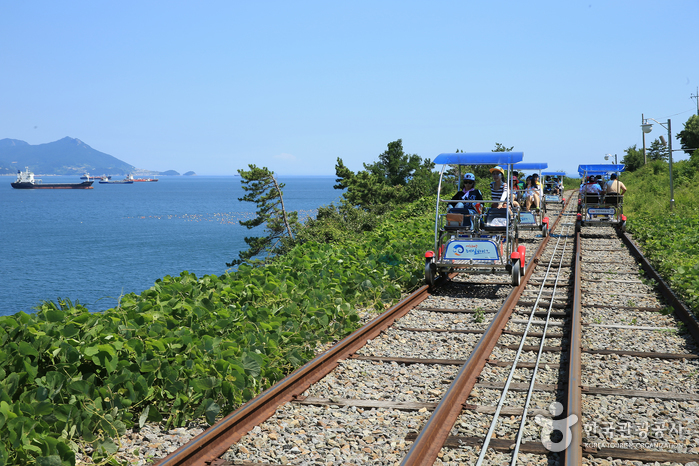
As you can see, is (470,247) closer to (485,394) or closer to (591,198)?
(485,394)

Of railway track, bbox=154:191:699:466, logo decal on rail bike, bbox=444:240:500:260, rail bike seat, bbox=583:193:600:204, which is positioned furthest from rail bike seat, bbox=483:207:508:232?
rail bike seat, bbox=583:193:600:204

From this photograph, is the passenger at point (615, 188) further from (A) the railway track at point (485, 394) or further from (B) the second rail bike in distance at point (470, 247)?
(A) the railway track at point (485, 394)

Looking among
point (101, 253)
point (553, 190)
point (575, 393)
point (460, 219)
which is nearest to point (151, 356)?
point (575, 393)

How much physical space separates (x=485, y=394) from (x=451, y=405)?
0.61m

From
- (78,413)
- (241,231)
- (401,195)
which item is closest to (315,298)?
(78,413)

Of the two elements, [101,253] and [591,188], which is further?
[101,253]

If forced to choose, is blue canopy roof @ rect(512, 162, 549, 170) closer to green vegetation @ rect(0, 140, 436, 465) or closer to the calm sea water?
the calm sea water

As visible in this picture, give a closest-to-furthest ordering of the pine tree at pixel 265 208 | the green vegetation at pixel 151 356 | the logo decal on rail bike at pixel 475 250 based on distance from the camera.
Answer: the green vegetation at pixel 151 356 < the logo decal on rail bike at pixel 475 250 < the pine tree at pixel 265 208

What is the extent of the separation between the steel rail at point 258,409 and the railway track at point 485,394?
0.04 ft

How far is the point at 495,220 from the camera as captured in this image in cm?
1243

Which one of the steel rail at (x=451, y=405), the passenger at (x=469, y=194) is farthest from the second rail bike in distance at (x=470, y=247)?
the steel rail at (x=451, y=405)

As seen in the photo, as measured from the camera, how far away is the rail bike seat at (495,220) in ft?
40.3

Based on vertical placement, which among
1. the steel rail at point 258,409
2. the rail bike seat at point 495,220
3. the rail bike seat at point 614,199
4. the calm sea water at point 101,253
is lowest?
the calm sea water at point 101,253

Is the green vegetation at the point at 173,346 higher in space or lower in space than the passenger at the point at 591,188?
lower
